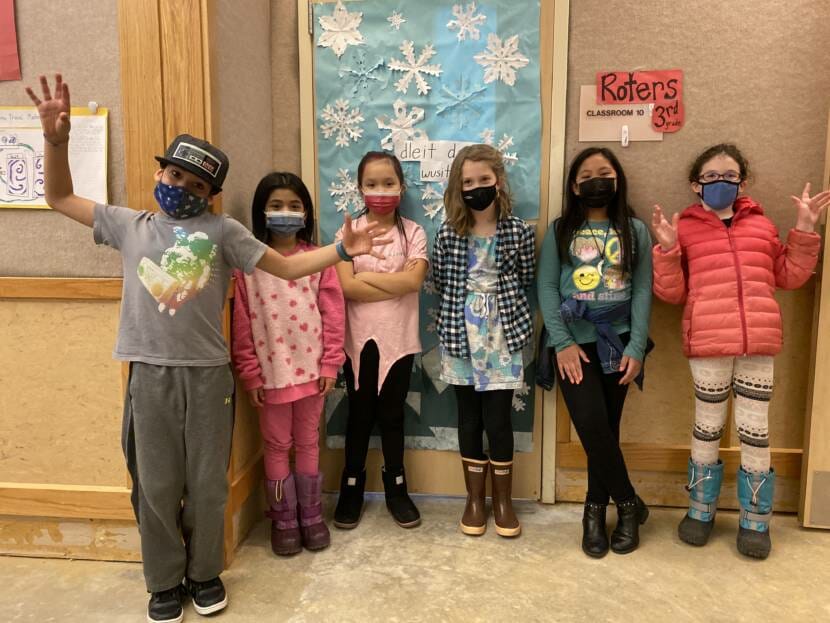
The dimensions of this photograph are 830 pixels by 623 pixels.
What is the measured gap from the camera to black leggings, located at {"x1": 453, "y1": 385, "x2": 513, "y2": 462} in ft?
7.44

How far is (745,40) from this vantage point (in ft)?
7.35

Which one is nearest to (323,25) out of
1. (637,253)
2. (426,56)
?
(426,56)

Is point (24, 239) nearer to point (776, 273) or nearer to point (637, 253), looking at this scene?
point (637, 253)

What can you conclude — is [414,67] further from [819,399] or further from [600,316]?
[819,399]

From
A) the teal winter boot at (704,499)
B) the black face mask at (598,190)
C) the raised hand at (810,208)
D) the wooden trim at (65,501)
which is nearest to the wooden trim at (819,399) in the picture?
the raised hand at (810,208)

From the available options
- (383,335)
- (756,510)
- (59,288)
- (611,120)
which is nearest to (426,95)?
(611,120)

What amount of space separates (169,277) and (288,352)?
0.53 meters

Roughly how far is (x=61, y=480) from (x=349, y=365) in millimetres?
1042

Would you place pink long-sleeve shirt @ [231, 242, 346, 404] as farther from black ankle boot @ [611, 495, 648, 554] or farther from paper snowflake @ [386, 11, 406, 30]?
black ankle boot @ [611, 495, 648, 554]

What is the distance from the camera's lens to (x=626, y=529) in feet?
7.03

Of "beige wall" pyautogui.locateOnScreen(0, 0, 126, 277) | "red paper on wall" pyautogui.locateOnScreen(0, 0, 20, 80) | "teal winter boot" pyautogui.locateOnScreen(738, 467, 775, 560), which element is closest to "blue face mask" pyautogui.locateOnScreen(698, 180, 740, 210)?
"teal winter boot" pyautogui.locateOnScreen(738, 467, 775, 560)

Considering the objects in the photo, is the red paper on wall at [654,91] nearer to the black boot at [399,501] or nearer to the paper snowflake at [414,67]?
the paper snowflake at [414,67]

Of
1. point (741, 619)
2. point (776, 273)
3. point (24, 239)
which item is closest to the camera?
point (741, 619)

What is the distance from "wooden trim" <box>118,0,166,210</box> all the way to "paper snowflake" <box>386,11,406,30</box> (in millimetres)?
883
